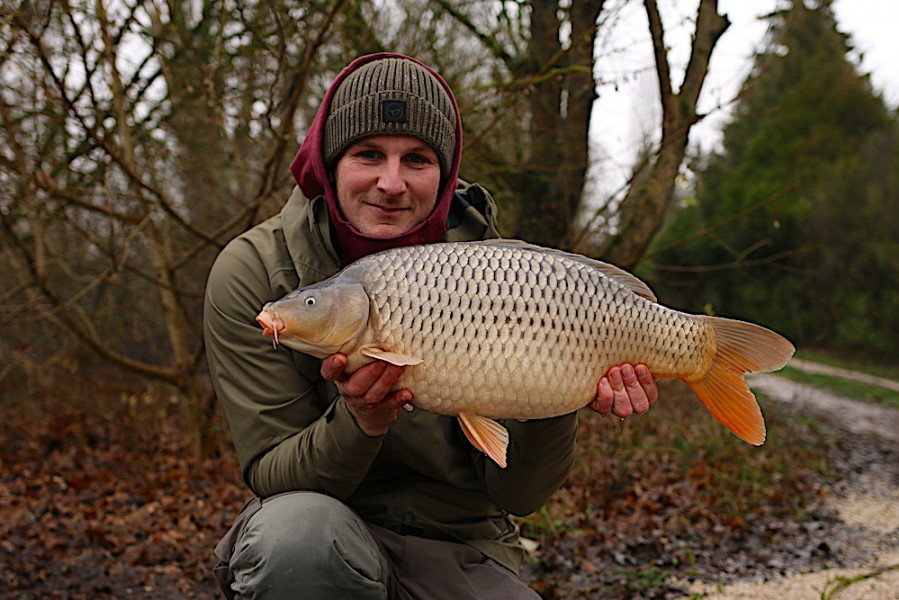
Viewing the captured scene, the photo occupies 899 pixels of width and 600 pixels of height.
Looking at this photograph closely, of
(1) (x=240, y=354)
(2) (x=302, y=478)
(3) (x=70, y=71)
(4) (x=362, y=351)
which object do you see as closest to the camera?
(4) (x=362, y=351)

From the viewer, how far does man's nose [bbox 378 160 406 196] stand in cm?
168

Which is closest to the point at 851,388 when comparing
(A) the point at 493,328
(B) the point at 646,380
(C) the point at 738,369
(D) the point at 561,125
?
(D) the point at 561,125

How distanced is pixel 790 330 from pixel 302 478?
13975 millimetres

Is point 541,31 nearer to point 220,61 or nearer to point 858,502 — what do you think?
point 220,61

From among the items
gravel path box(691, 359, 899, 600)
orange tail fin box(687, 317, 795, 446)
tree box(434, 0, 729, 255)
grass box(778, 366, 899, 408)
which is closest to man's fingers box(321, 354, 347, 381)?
orange tail fin box(687, 317, 795, 446)

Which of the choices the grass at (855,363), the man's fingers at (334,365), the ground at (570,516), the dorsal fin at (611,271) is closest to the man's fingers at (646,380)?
the dorsal fin at (611,271)

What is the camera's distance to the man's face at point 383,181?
1.71 metres

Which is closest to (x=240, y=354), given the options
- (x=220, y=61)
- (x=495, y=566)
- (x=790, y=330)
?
(x=495, y=566)

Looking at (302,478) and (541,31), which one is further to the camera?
(541,31)

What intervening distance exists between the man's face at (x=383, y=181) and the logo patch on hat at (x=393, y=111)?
0.04 meters

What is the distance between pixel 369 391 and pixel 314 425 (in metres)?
0.24

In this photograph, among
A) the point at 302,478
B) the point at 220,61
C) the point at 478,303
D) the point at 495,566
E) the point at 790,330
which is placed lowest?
the point at 790,330

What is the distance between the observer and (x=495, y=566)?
178 cm

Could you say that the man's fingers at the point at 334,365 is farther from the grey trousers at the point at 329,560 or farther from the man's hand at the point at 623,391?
the man's hand at the point at 623,391
